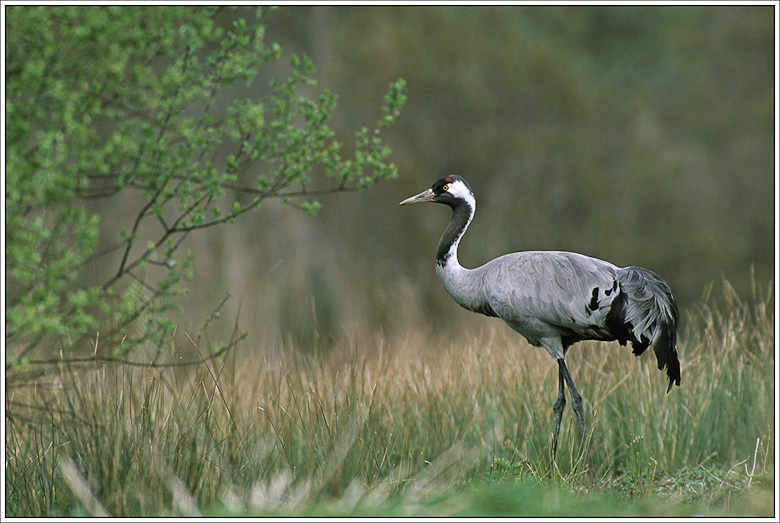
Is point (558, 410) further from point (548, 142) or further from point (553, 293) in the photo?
point (548, 142)

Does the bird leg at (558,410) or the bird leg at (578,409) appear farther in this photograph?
the bird leg at (558,410)

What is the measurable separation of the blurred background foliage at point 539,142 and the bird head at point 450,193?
6342 millimetres

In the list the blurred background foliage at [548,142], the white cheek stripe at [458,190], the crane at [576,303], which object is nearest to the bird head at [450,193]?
the white cheek stripe at [458,190]

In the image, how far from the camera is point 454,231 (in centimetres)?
499

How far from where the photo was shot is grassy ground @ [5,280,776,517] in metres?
3.51

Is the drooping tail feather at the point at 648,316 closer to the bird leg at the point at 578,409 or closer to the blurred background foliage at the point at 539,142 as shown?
the bird leg at the point at 578,409

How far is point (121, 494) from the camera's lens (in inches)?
136

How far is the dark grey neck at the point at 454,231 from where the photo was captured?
16.4 feet

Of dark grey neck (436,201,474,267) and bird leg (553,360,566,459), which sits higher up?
dark grey neck (436,201,474,267)

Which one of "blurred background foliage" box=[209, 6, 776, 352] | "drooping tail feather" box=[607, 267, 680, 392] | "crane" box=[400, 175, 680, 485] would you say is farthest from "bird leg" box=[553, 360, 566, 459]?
"blurred background foliage" box=[209, 6, 776, 352]

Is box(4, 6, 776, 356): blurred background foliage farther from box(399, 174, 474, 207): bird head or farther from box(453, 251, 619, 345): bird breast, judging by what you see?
box(453, 251, 619, 345): bird breast

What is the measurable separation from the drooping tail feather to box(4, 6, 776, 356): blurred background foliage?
6837 mm

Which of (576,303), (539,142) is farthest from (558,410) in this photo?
(539,142)

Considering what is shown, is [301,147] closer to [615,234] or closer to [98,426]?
[98,426]
